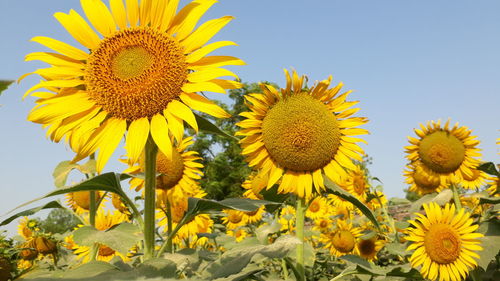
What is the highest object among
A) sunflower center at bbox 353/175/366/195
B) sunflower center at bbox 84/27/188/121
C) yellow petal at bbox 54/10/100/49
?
yellow petal at bbox 54/10/100/49

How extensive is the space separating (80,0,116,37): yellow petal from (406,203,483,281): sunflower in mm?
3123

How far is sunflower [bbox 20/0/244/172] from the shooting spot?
6.12 ft

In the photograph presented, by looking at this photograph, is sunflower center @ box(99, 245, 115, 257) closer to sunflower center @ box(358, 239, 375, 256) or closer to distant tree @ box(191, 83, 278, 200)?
sunflower center @ box(358, 239, 375, 256)

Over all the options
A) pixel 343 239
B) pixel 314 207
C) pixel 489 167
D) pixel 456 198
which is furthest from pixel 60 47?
pixel 314 207

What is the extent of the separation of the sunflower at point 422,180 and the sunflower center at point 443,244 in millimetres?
1120

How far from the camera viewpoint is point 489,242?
145 inches

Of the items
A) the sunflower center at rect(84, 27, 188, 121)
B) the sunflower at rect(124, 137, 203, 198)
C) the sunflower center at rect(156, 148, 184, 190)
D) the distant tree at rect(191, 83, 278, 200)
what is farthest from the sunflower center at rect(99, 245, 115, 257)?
the distant tree at rect(191, 83, 278, 200)

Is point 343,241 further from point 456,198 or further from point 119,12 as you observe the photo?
point 119,12

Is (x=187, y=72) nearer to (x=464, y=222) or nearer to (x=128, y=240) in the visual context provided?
(x=128, y=240)

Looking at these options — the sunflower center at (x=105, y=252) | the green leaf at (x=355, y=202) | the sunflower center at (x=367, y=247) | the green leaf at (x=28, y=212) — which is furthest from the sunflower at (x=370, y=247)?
the green leaf at (x=28, y=212)

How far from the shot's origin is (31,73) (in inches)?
79.3

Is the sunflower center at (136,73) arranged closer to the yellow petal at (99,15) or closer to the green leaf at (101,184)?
the yellow petal at (99,15)

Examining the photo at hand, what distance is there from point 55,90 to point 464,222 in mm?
3498

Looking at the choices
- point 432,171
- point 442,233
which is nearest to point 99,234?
point 442,233
